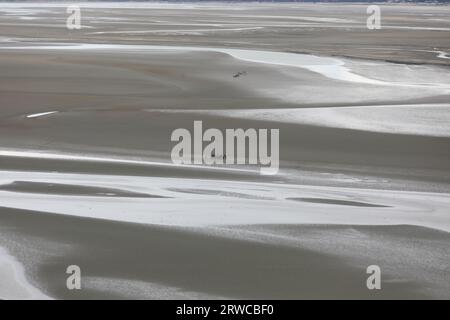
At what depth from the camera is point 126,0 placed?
106188 millimetres

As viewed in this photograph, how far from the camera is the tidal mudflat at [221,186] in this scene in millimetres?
6859

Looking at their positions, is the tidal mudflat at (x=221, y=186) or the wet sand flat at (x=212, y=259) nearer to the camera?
the wet sand flat at (x=212, y=259)

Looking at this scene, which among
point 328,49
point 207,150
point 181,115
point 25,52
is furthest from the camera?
point 328,49

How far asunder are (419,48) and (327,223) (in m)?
21.0

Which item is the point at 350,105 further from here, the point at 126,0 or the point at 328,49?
the point at 126,0

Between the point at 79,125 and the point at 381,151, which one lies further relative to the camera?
the point at 79,125

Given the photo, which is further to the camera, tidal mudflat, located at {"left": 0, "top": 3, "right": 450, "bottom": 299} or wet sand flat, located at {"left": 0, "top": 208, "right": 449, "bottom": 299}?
tidal mudflat, located at {"left": 0, "top": 3, "right": 450, "bottom": 299}

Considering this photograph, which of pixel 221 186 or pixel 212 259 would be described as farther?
pixel 221 186

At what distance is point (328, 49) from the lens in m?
27.7

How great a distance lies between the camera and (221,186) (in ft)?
32.3

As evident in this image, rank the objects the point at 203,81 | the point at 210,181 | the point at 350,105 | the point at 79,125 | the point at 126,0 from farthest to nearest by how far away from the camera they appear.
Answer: the point at 126,0 → the point at 203,81 → the point at 350,105 → the point at 79,125 → the point at 210,181

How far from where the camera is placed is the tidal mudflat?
6859 millimetres
